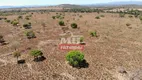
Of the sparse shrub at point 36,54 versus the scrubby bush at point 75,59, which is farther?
the sparse shrub at point 36,54

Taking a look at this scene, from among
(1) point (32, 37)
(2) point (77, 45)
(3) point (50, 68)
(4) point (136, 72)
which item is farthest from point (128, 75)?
(1) point (32, 37)

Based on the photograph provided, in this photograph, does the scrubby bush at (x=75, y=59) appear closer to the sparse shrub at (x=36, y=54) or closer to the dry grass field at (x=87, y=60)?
the dry grass field at (x=87, y=60)

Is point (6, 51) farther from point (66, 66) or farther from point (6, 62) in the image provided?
point (66, 66)
